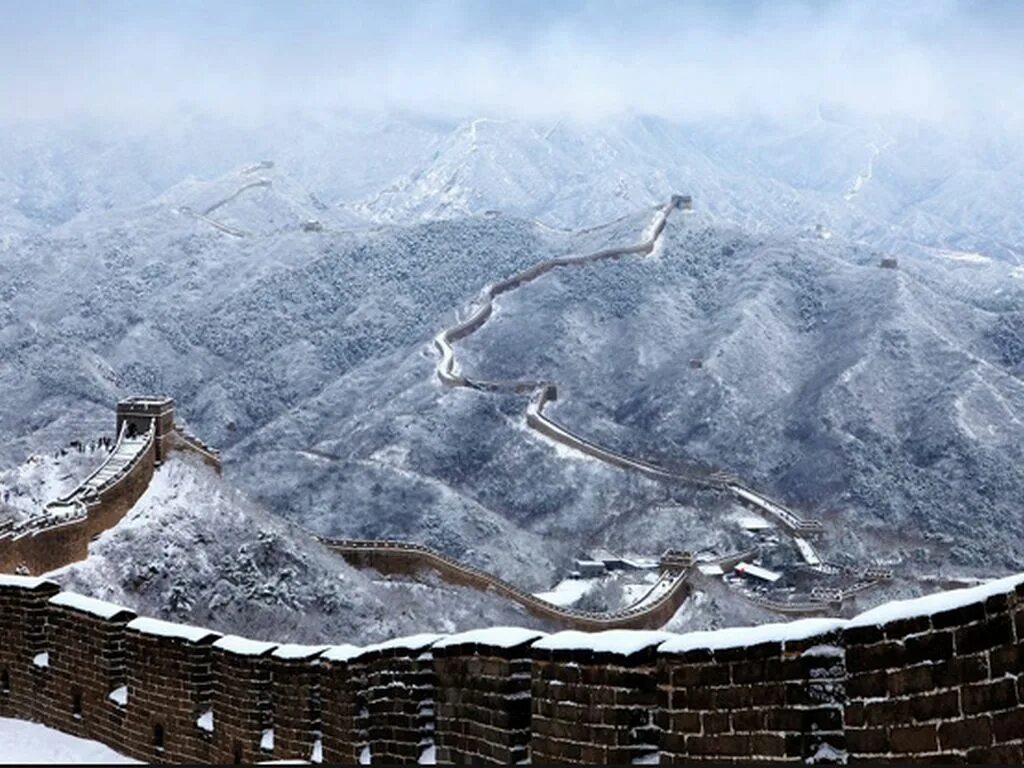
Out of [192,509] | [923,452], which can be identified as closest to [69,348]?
[923,452]

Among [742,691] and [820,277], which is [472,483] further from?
[742,691]

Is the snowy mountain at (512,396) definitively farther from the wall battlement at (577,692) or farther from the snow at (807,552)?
the wall battlement at (577,692)

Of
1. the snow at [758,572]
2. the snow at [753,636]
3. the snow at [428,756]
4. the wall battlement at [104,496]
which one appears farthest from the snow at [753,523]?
the snow at [753,636]

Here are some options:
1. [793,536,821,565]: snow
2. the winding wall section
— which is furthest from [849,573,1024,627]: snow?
[793,536,821,565]: snow

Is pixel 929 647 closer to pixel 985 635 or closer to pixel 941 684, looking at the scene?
pixel 941 684

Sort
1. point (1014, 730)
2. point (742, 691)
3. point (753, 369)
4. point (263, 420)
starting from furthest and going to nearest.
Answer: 1. point (263, 420)
2. point (753, 369)
3. point (742, 691)
4. point (1014, 730)

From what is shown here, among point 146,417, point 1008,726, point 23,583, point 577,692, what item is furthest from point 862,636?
point 146,417

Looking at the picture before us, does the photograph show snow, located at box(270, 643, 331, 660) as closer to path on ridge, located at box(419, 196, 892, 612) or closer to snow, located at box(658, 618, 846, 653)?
snow, located at box(658, 618, 846, 653)
